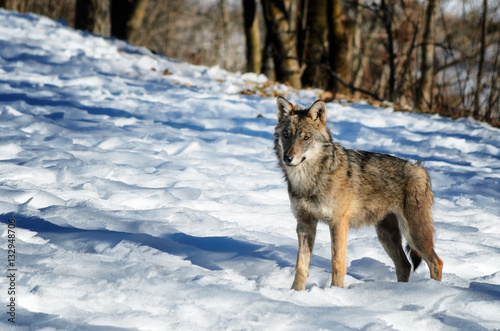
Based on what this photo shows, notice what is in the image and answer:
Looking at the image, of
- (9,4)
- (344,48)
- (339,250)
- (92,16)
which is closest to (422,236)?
(339,250)

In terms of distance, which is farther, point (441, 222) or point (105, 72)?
point (105, 72)

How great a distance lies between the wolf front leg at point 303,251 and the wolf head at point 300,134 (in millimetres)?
539

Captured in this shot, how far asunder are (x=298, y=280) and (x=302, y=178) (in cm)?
86

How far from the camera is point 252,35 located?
55.3 ft

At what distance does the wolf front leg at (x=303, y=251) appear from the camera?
3.86 metres

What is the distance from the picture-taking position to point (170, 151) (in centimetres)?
768

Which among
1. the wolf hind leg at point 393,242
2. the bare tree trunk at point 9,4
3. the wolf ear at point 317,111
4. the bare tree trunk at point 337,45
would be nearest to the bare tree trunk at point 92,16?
the bare tree trunk at point 9,4

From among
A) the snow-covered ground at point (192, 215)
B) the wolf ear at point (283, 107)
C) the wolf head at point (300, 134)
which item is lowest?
the snow-covered ground at point (192, 215)

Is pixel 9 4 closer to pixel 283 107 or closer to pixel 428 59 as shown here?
pixel 428 59

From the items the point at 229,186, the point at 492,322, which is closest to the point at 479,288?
the point at 492,322

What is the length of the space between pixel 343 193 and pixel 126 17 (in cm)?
1539

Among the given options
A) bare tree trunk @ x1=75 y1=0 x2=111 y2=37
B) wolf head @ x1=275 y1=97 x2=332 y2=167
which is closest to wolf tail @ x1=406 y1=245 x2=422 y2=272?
wolf head @ x1=275 y1=97 x2=332 y2=167

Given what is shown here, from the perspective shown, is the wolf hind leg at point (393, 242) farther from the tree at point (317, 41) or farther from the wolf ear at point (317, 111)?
the tree at point (317, 41)

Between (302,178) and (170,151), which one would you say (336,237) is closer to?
(302,178)
